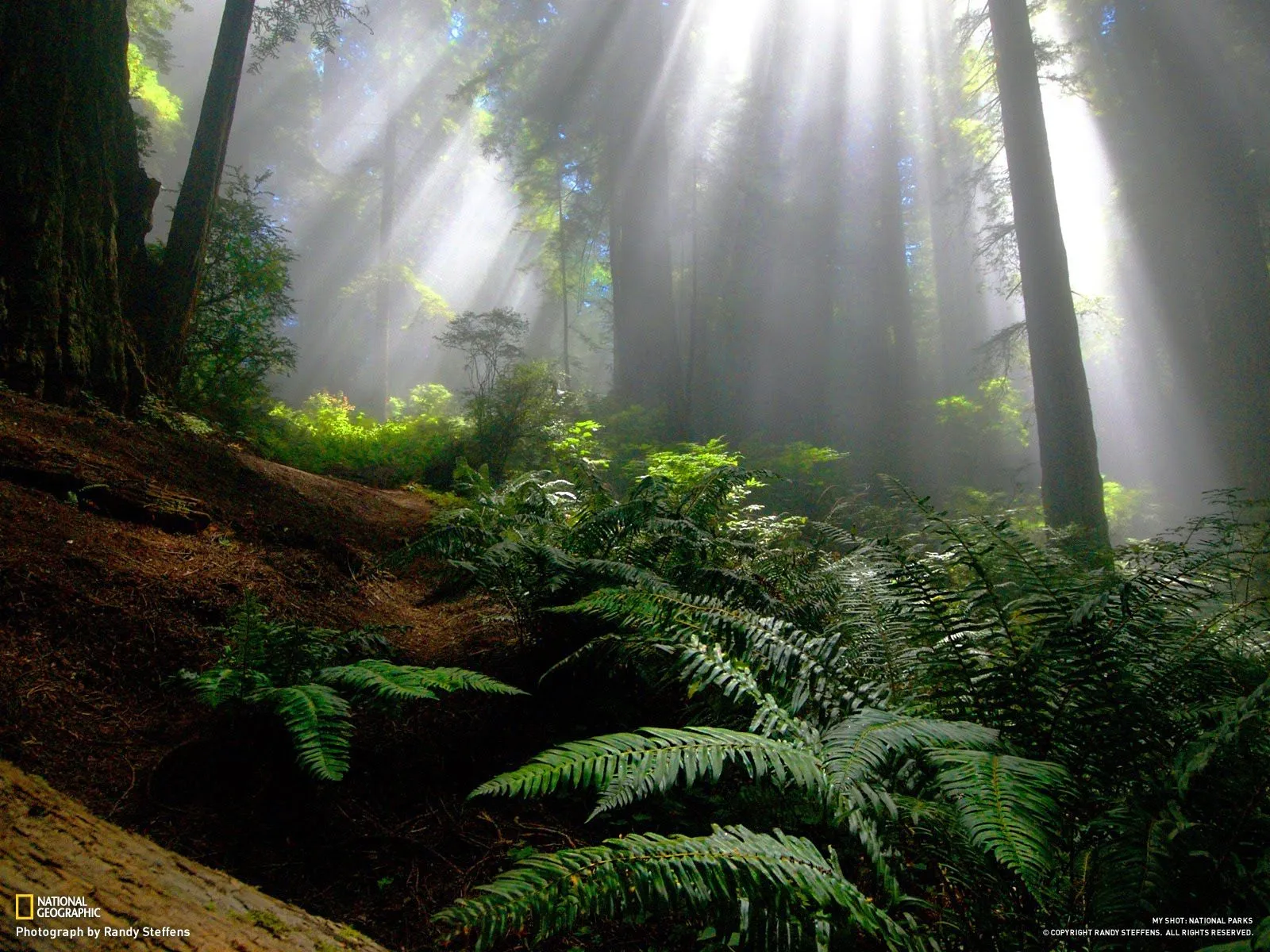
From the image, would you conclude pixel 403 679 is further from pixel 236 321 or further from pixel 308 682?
pixel 236 321

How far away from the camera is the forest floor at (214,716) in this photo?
55.7 inches

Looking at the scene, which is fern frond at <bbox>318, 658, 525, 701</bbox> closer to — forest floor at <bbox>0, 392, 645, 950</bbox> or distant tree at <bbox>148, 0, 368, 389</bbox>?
forest floor at <bbox>0, 392, 645, 950</bbox>

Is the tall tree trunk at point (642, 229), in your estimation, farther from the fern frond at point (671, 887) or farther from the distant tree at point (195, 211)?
the fern frond at point (671, 887)

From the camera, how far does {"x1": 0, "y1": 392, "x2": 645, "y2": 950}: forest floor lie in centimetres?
142

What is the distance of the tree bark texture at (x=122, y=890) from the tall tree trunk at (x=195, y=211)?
16.3 feet

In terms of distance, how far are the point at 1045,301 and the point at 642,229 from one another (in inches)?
445

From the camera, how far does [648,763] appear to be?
1.14 m

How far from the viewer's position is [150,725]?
174 centimetres

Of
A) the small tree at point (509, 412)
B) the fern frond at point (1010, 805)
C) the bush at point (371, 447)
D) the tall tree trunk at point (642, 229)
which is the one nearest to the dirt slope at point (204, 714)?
the fern frond at point (1010, 805)

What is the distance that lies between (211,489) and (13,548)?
175 cm

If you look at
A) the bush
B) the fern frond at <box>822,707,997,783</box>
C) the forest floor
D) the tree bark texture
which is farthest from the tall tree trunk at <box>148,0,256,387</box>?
the fern frond at <box>822,707,997,783</box>

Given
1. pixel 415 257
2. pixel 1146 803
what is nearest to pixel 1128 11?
pixel 1146 803

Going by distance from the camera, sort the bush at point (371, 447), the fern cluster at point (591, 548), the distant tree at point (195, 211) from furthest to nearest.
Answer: the bush at point (371, 447), the distant tree at point (195, 211), the fern cluster at point (591, 548)

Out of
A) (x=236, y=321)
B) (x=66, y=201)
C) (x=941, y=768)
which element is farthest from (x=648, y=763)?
(x=236, y=321)
